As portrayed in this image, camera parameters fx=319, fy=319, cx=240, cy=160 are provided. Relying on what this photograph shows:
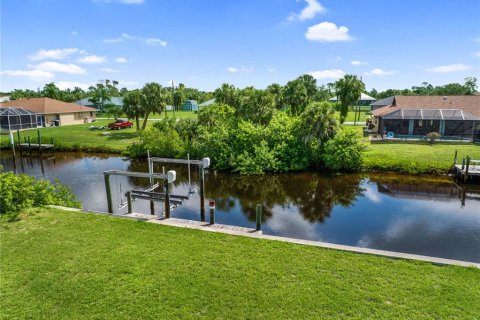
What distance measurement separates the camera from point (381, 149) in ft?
90.6

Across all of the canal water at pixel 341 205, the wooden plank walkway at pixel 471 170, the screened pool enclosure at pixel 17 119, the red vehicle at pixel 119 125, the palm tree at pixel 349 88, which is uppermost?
the palm tree at pixel 349 88

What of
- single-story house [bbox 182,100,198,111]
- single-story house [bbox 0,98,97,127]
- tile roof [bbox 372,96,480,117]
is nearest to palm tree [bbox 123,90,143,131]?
single-story house [bbox 0,98,97,127]

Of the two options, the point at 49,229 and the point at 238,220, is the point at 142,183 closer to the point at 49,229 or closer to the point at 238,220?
the point at 238,220

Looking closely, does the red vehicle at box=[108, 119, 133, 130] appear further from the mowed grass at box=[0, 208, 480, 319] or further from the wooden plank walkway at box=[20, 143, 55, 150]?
the mowed grass at box=[0, 208, 480, 319]

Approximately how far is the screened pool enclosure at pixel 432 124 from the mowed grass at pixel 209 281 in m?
28.4

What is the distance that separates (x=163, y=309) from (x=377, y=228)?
10.2m

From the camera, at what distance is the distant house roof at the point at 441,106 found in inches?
1302

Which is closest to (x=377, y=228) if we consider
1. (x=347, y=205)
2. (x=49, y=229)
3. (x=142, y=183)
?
(x=347, y=205)

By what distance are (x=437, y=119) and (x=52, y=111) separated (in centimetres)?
5049

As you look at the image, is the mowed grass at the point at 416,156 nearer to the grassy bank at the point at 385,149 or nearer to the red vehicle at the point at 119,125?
the grassy bank at the point at 385,149

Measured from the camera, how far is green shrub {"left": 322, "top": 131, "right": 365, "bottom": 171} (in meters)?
23.3

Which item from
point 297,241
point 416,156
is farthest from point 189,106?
point 297,241

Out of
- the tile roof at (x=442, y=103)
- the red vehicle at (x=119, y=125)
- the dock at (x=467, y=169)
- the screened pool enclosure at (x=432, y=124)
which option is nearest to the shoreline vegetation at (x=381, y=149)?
the dock at (x=467, y=169)

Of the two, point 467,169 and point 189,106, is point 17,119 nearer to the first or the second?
point 189,106
